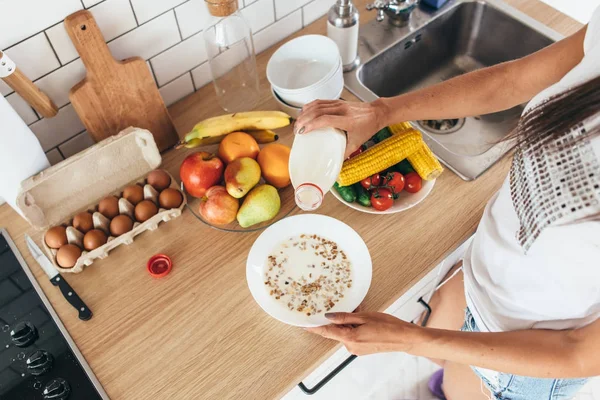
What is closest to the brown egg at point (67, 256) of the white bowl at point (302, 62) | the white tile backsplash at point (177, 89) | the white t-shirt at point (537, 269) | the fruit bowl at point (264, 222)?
the fruit bowl at point (264, 222)

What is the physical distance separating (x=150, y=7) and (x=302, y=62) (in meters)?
0.36

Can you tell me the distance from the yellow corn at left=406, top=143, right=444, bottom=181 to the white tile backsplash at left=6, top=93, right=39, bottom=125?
0.76 metres

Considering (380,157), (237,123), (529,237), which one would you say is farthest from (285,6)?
(529,237)

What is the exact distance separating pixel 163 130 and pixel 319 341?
0.56 metres

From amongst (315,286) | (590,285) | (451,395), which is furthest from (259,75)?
(451,395)

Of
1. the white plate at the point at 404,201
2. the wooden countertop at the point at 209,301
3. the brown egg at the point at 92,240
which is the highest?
the brown egg at the point at 92,240

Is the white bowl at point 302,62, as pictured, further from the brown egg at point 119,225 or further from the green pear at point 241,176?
the brown egg at point 119,225

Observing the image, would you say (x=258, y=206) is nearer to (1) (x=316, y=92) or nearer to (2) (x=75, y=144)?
(1) (x=316, y=92)

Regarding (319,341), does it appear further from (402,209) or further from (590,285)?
(590,285)

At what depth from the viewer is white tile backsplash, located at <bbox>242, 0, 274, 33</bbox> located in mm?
1140

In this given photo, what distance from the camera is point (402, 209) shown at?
957 millimetres

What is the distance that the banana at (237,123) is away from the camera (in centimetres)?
100

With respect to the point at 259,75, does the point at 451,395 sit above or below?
below

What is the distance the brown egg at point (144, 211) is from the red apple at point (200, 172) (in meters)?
0.08
